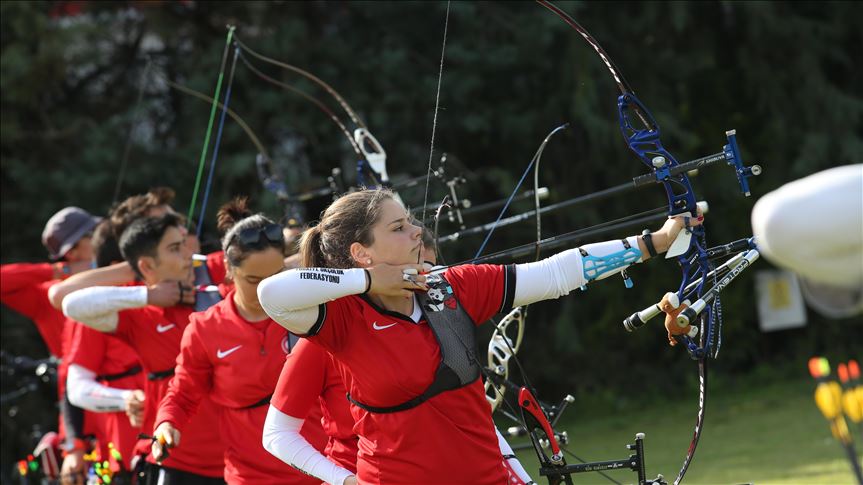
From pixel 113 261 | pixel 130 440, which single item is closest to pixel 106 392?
pixel 130 440

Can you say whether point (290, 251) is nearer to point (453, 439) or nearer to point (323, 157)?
point (453, 439)

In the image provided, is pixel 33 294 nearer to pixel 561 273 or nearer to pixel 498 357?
pixel 498 357

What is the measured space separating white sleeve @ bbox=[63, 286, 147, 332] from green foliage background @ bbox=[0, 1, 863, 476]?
12.7ft

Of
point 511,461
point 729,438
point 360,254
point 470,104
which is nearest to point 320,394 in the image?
point 360,254

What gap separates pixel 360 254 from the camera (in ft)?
10.2

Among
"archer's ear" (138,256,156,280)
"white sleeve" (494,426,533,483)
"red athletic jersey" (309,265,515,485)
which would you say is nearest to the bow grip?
"red athletic jersey" (309,265,515,485)

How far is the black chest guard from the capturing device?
2.91m

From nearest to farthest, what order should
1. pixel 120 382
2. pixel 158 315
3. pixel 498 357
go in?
pixel 498 357
pixel 158 315
pixel 120 382

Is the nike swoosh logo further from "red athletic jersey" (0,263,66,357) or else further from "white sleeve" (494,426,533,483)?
"red athletic jersey" (0,263,66,357)

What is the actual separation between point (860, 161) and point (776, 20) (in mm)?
1409

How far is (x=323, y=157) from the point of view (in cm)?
996

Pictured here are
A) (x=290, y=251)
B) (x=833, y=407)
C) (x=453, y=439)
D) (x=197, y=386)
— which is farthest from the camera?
(x=290, y=251)

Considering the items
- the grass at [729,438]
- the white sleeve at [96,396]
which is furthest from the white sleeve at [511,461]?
the grass at [729,438]

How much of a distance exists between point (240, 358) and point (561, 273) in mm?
1459
